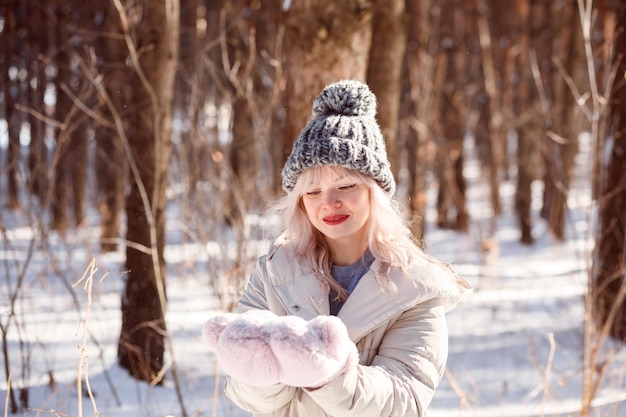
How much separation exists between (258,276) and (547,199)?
13.1 m

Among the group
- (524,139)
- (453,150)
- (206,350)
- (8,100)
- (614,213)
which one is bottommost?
(206,350)

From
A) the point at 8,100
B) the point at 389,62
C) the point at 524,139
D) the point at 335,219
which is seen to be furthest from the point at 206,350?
the point at 524,139

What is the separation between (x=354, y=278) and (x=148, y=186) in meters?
3.28

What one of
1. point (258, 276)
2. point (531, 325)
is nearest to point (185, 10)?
point (531, 325)

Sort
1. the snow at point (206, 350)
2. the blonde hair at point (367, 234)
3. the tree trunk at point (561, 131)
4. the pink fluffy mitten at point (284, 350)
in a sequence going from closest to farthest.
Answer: the pink fluffy mitten at point (284, 350), the blonde hair at point (367, 234), the snow at point (206, 350), the tree trunk at point (561, 131)

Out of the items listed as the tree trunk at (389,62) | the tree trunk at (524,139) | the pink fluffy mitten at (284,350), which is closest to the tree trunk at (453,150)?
the tree trunk at (524,139)

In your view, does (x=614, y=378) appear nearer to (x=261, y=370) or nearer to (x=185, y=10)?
(x=261, y=370)

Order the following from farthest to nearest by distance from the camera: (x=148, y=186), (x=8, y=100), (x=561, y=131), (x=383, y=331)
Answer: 1. (x=561, y=131)
2. (x=8, y=100)
3. (x=148, y=186)
4. (x=383, y=331)

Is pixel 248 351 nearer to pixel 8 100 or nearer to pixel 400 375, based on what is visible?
pixel 400 375

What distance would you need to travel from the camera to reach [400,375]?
1.89 meters

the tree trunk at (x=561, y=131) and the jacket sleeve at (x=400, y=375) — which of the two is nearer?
the jacket sleeve at (x=400, y=375)

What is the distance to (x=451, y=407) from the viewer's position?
5422 millimetres

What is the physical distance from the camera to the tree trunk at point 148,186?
5125 millimetres

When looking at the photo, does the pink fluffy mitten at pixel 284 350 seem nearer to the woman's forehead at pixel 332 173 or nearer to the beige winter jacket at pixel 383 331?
the beige winter jacket at pixel 383 331
